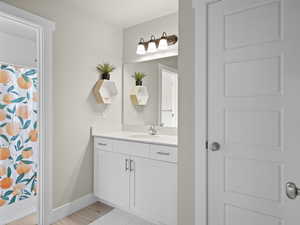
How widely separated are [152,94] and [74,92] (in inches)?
41.5

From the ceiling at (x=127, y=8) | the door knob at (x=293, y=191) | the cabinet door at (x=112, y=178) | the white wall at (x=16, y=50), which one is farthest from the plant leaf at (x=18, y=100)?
the door knob at (x=293, y=191)

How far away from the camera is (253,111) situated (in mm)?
1282

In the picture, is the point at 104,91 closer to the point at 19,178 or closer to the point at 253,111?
the point at 19,178

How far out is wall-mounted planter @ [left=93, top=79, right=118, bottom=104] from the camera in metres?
2.63

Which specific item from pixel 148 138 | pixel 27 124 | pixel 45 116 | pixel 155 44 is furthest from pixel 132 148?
pixel 27 124

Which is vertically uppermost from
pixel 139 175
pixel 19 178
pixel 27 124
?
pixel 27 124

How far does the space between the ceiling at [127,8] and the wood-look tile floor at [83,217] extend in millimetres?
2561

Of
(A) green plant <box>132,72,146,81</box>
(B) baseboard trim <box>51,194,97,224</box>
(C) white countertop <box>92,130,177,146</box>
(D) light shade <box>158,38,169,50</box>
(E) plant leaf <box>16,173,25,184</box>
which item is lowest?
(B) baseboard trim <box>51,194,97,224</box>

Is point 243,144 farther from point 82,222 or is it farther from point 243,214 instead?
point 82,222

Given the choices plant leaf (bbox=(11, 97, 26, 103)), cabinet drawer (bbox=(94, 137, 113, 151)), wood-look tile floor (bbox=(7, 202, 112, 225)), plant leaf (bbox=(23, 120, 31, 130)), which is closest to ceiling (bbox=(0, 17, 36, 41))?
plant leaf (bbox=(11, 97, 26, 103))

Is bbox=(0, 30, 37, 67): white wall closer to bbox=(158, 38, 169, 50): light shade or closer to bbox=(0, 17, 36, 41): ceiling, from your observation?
bbox=(0, 17, 36, 41): ceiling

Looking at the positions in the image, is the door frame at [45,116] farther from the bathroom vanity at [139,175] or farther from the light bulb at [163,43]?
the light bulb at [163,43]

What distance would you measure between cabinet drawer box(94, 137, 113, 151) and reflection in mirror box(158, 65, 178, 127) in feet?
2.52

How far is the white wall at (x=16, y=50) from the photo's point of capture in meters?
2.62
